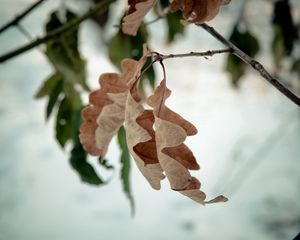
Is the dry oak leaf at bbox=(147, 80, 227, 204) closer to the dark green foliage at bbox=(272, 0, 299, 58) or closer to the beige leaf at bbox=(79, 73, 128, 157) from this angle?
the beige leaf at bbox=(79, 73, 128, 157)

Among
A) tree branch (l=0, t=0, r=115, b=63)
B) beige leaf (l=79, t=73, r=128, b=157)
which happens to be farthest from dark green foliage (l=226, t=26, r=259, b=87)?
beige leaf (l=79, t=73, r=128, b=157)

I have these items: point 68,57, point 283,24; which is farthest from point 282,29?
point 68,57

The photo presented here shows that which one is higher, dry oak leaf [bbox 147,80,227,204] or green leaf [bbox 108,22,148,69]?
green leaf [bbox 108,22,148,69]

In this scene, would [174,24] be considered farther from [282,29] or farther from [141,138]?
[141,138]

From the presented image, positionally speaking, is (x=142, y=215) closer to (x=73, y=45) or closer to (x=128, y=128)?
(x=73, y=45)

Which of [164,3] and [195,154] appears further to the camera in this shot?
[195,154]

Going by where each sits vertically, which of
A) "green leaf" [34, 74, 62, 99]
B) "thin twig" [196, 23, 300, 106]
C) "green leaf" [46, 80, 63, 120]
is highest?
"green leaf" [34, 74, 62, 99]
